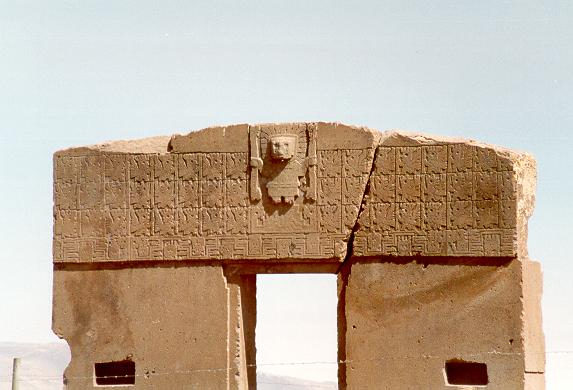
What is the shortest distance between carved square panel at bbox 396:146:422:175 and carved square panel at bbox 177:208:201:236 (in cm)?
195

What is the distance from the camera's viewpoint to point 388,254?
10.5 m

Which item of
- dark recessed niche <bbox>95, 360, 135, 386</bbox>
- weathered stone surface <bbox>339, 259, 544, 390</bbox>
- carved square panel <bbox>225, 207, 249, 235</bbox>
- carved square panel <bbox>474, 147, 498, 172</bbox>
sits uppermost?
carved square panel <bbox>474, 147, 498, 172</bbox>

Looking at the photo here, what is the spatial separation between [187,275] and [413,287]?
212 cm

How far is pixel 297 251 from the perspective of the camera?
1062 centimetres

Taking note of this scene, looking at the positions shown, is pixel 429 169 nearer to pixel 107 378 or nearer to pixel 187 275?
pixel 187 275

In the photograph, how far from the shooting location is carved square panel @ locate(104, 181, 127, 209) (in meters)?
11.0

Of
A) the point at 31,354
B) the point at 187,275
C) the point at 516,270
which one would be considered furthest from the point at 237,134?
the point at 31,354

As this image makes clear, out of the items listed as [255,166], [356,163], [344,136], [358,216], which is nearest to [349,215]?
[358,216]

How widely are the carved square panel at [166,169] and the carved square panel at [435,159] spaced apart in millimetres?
2389

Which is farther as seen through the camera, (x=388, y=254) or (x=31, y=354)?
(x=31, y=354)

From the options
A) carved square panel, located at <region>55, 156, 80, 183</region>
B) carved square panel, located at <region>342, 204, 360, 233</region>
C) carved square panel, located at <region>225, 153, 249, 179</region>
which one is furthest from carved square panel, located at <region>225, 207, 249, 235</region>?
carved square panel, located at <region>55, 156, 80, 183</region>

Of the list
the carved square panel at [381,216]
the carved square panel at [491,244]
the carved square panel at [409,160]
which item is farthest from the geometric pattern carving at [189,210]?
the carved square panel at [491,244]

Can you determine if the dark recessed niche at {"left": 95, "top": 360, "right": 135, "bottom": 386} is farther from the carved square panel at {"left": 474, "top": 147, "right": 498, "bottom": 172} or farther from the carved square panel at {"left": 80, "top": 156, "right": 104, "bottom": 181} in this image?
the carved square panel at {"left": 474, "top": 147, "right": 498, "bottom": 172}

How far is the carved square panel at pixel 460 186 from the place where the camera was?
33.9 ft
